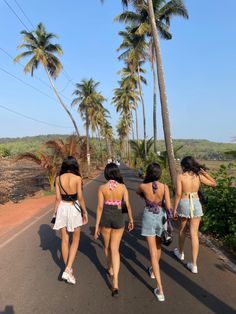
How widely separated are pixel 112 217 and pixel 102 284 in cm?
106

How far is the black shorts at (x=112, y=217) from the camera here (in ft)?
17.7

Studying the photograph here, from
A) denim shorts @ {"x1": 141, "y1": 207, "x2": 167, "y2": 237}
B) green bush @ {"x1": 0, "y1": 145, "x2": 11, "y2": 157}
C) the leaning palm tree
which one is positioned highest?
the leaning palm tree

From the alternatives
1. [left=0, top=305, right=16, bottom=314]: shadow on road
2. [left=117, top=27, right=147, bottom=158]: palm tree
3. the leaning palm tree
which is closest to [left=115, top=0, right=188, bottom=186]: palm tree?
the leaning palm tree

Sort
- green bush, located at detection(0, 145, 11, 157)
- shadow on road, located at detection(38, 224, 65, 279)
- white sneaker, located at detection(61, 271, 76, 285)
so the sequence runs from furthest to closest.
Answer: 1. green bush, located at detection(0, 145, 11, 157)
2. shadow on road, located at detection(38, 224, 65, 279)
3. white sneaker, located at detection(61, 271, 76, 285)

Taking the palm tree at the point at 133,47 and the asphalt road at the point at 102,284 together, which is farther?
the palm tree at the point at 133,47

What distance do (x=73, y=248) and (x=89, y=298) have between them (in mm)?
1001

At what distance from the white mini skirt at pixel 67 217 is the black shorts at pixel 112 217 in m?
0.60

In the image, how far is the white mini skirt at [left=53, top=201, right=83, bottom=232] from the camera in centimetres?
578

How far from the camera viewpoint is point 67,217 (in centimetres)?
580

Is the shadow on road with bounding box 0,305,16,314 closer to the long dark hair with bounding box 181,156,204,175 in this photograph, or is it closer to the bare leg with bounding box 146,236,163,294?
the bare leg with bounding box 146,236,163,294

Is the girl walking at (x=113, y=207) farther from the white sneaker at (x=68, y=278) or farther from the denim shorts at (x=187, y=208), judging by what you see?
the denim shorts at (x=187, y=208)

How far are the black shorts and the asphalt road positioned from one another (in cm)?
92

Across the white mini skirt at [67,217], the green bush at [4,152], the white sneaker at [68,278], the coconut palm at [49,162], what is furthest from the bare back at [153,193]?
the coconut palm at [49,162]

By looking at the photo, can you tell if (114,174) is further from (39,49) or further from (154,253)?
(39,49)
